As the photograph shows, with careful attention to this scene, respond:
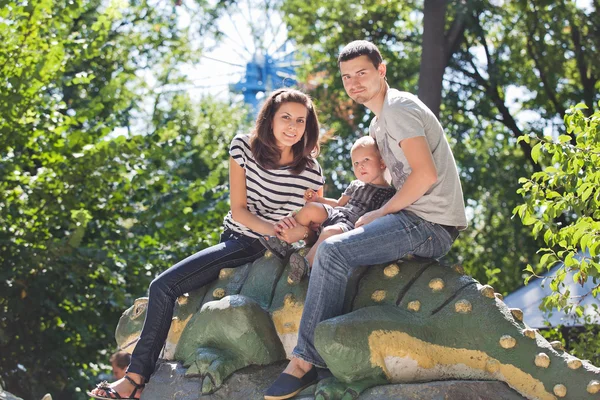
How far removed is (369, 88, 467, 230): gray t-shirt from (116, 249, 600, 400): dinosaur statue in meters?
0.29

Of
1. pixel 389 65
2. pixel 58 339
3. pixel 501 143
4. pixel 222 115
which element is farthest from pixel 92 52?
pixel 222 115

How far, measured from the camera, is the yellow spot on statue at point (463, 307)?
153 inches

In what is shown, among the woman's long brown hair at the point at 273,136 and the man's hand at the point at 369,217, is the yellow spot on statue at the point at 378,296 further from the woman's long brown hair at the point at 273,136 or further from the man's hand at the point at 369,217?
the woman's long brown hair at the point at 273,136

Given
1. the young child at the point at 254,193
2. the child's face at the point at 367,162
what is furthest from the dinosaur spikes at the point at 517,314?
the young child at the point at 254,193

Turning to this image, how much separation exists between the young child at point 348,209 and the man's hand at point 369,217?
0.12 m

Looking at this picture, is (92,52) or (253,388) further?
(92,52)

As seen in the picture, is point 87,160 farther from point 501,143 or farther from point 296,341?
point 501,143

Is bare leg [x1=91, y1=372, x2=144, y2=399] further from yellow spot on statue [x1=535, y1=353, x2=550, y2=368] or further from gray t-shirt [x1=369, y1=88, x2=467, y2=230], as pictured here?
yellow spot on statue [x1=535, y1=353, x2=550, y2=368]

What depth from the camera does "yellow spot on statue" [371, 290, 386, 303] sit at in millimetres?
4119

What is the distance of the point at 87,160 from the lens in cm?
824

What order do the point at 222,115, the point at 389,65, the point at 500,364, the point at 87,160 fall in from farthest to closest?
the point at 222,115 → the point at 389,65 → the point at 87,160 → the point at 500,364

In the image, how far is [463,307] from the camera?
12.8 feet

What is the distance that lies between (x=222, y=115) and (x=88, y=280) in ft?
34.0

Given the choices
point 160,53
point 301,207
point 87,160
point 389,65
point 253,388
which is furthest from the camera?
point 160,53
